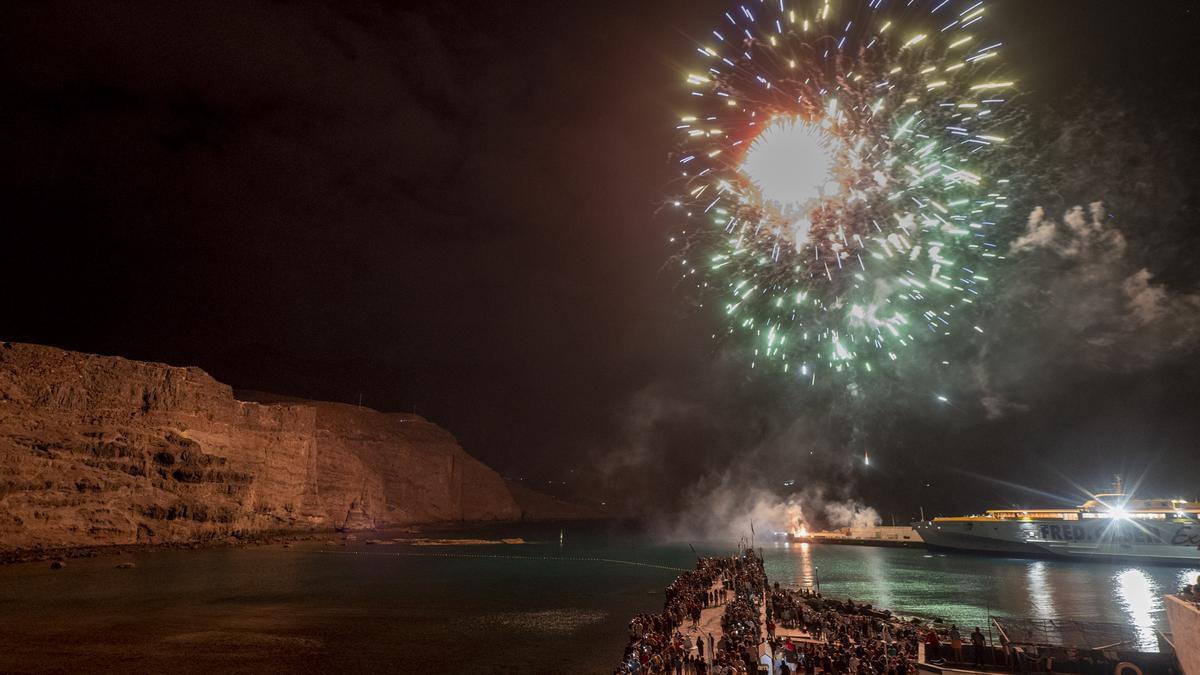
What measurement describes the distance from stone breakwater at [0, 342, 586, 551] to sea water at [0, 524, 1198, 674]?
28.5 ft

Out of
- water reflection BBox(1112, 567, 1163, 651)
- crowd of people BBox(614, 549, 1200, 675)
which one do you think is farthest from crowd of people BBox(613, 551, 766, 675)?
water reflection BBox(1112, 567, 1163, 651)

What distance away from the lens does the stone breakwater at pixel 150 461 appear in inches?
2338

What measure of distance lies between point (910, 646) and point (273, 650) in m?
24.5

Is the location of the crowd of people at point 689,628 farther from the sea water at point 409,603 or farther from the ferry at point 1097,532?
the ferry at point 1097,532

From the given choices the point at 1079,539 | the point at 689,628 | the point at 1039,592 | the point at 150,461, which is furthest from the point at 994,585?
the point at 150,461

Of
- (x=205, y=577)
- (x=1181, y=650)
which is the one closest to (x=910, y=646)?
(x=1181, y=650)

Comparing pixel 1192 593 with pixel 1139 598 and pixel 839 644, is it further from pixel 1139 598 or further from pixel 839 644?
pixel 1139 598

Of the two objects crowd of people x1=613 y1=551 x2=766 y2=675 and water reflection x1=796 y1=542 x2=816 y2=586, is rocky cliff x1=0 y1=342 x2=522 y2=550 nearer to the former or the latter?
crowd of people x1=613 y1=551 x2=766 y2=675

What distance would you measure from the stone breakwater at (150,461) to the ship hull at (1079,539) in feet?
313

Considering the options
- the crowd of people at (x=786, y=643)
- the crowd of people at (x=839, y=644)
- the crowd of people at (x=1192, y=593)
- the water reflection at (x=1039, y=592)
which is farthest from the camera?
the water reflection at (x=1039, y=592)

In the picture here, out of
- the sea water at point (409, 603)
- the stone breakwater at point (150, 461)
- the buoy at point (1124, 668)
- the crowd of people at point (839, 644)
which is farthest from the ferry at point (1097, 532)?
the stone breakwater at point (150, 461)

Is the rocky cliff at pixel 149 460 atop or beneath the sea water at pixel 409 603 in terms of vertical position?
atop

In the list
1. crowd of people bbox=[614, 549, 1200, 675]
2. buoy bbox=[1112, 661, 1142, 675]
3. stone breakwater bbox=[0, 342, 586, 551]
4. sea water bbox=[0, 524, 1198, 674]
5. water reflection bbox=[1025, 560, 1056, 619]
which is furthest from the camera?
stone breakwater bbox=[0, 342, 586, 551]

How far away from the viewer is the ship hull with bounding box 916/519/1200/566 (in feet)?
184
